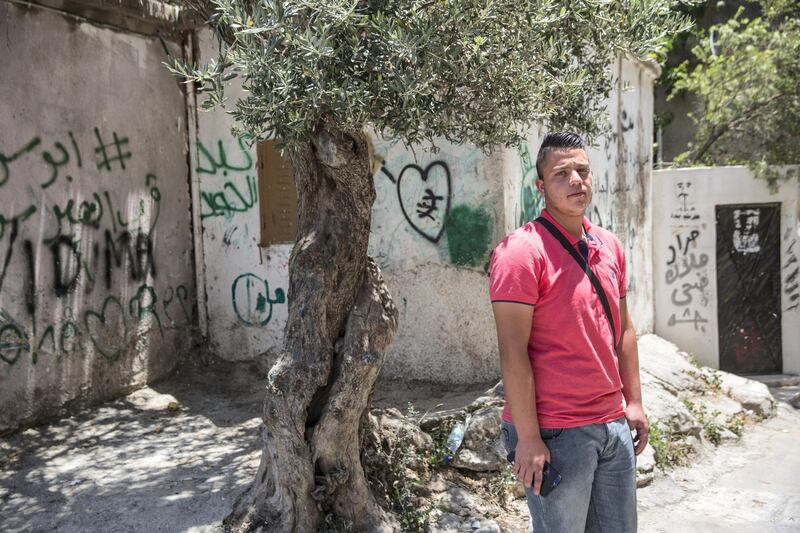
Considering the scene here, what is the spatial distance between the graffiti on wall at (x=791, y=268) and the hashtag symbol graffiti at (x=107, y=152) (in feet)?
25.1

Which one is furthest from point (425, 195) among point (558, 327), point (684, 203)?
point (684, 203)

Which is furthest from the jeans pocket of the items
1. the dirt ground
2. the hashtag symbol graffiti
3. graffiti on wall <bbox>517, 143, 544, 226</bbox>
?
the hashtag symbol graffiti

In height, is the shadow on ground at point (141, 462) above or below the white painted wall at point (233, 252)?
below

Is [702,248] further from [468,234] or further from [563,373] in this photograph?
[563,373]

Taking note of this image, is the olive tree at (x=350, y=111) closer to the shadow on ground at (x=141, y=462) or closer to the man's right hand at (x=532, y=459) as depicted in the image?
the shadow on ground at (x=141, y=462)

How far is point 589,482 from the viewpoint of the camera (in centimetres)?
261

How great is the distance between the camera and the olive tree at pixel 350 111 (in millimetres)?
3258

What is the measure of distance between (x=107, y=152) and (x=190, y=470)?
2.79 meters

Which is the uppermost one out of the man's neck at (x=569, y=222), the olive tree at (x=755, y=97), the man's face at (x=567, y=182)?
the olive tree at (x=755, y=97)

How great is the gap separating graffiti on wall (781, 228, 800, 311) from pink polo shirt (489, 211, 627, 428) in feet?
25.6

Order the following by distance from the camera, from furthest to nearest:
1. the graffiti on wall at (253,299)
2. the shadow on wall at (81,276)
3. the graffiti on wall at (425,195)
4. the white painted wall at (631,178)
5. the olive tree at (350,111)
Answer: the white painted wall at (631,178)
the graffiti on wall at (253,299)
the graffiti on wall at (425,195)
the shadow on wall at (81,276)
the olive tree at (350,111)

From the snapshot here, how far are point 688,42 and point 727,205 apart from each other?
5.38 m

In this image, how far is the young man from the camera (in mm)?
2549

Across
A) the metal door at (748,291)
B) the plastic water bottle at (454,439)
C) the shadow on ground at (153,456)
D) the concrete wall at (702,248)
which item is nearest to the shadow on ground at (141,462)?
the shadow on ground at (153,456)
